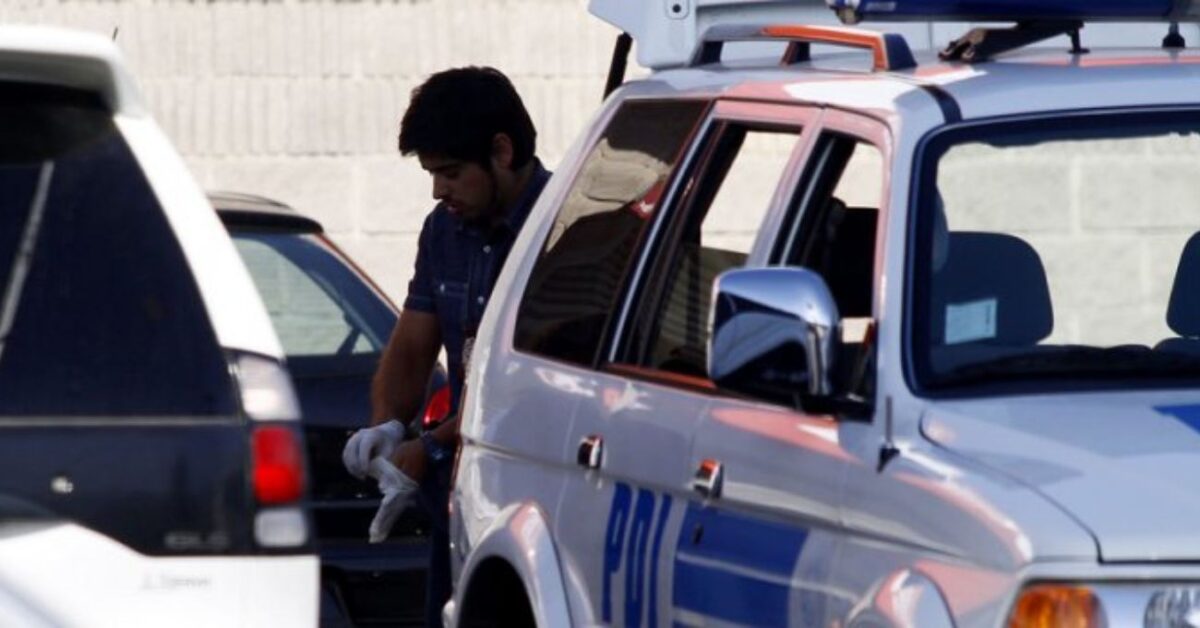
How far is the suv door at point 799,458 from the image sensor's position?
5145 mm

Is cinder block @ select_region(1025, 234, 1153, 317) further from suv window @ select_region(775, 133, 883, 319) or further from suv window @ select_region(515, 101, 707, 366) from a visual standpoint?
suv window @ select_region(515, 101, 707, 366)

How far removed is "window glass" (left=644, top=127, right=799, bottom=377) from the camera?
5.95 metres

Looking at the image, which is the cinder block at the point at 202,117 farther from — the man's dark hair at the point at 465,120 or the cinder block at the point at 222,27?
the man's dark hair at the point at 465,120

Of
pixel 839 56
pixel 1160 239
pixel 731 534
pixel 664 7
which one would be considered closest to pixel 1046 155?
pixel 1160 239

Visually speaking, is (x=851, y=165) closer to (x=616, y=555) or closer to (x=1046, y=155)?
(x=1046, y=155)

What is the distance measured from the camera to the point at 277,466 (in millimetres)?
4992

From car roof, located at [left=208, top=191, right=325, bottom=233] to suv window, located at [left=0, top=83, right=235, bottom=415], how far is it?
413 centimetres

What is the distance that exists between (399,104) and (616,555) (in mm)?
8677

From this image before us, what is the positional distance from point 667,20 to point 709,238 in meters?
2.37

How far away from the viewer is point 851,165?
5910 mm

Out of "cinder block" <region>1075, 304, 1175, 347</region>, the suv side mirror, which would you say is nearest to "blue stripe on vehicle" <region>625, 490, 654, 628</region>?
the suv side mirror

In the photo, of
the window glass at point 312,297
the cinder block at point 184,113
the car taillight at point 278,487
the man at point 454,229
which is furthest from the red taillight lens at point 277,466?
the cinder block at point 184,113

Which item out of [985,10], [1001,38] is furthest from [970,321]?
[1001,38]

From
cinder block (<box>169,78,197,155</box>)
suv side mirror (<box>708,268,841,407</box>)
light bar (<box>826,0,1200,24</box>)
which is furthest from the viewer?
cinder block (<box>169,78,197,155</box>)
